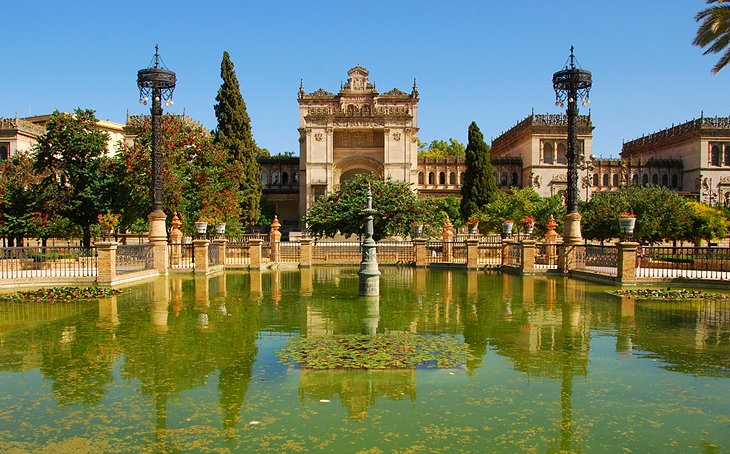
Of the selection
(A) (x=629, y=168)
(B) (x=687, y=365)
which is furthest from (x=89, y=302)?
(A) (x=629, y=168)

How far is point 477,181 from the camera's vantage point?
53.1 meters

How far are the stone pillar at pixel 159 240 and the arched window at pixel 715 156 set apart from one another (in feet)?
183

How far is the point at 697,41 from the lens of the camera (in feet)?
62.2

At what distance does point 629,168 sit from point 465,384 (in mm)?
62628

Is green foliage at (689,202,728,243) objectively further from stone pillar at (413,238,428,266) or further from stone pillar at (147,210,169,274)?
stone pillar at (147,210,169,274)

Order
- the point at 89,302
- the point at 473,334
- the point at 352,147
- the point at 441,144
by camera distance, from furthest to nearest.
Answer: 1. the point at 441,144
2. the point at 352,147
3. the point at 89,302
4. the point at 473,334

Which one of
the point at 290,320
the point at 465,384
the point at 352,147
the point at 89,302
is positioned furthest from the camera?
the point at 352,147

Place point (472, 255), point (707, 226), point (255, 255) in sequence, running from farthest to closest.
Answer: point (707, 226) < point (472, 255) < point (255, 255)

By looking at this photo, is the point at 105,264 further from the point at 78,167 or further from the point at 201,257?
the point at 78,167

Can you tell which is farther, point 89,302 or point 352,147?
point 352,147

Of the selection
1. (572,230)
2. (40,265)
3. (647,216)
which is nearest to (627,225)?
(572,230)

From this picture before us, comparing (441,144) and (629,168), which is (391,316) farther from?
(441,144)

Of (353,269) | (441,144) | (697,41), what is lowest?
(353,269)

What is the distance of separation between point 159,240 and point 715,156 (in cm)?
5649
